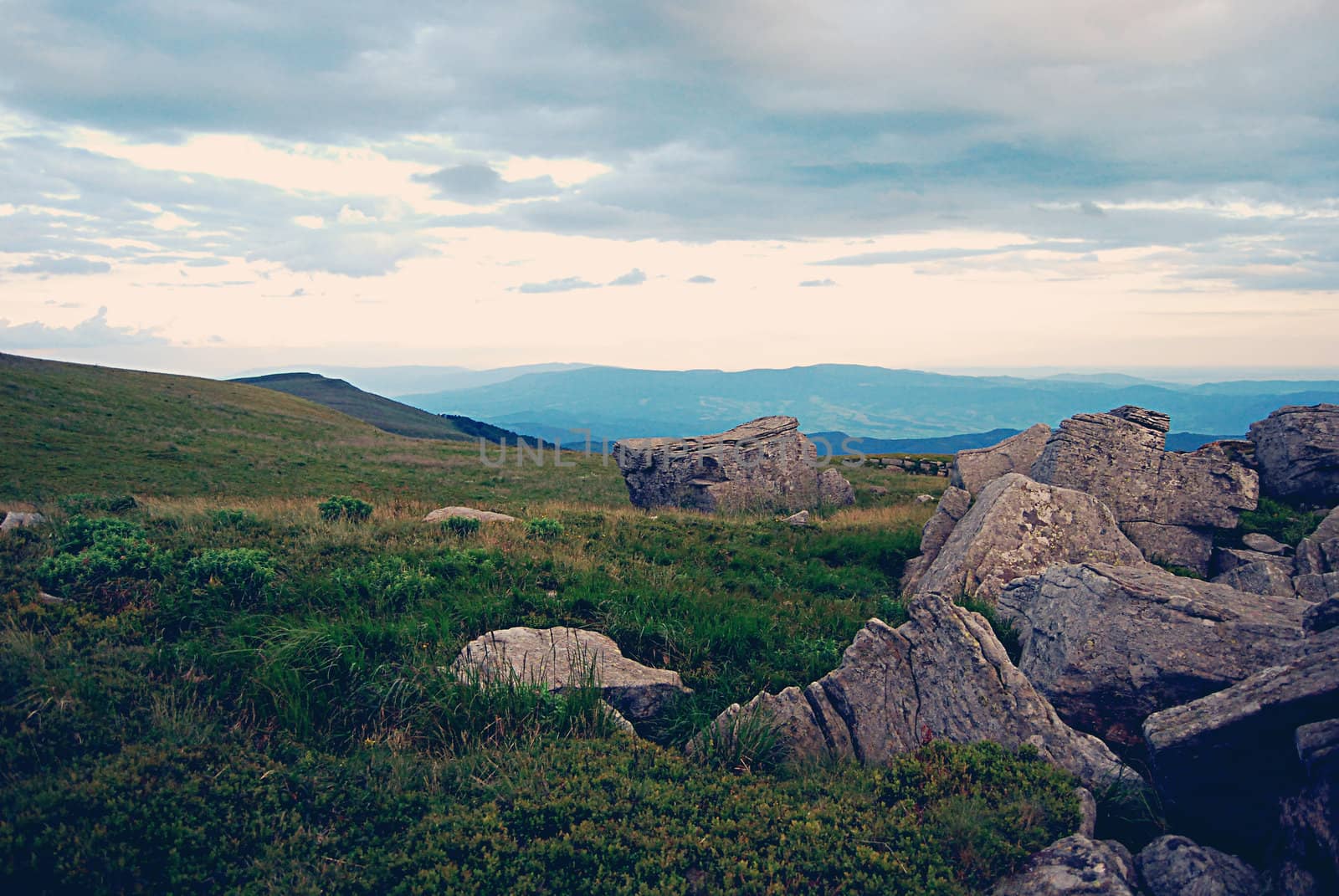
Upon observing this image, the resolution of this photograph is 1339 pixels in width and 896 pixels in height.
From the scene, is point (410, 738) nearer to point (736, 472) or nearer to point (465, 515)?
point (465, 515)

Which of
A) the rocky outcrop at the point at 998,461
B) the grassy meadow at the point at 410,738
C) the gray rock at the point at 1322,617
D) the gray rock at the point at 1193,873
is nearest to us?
the gray rock at the point at 1193,873

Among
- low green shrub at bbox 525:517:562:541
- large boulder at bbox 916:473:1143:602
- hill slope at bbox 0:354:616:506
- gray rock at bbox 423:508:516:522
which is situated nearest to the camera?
large boulder at bbox 916:473:1143:602

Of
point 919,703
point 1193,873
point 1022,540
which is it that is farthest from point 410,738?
point 1022,540

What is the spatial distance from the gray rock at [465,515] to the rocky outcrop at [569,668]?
6.15m

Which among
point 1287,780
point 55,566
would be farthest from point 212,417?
point 1287,780

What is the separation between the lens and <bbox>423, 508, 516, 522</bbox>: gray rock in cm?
1524

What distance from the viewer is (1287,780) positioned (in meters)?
5.55

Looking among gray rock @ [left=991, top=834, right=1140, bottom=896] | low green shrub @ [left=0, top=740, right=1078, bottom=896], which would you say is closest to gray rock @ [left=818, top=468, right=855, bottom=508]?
low green shrub @ [left=0, top=740, right=1078, bottom=896]

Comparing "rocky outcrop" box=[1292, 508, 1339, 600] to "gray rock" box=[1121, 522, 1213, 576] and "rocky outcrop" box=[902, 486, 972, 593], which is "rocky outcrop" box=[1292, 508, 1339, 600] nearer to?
"gray rock" box=[1121, 522, 1213, 576]

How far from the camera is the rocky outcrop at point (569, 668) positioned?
26.6ft

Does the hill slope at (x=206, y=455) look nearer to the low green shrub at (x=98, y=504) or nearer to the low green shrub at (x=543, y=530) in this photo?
the low green shrub at (x=98, y=504)

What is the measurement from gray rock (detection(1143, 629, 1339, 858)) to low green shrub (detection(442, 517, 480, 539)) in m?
11.5

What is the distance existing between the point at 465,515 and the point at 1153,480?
1593 centimetres

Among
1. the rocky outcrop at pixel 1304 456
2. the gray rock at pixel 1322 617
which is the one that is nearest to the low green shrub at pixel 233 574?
the gray rock at pixel 1322 617
